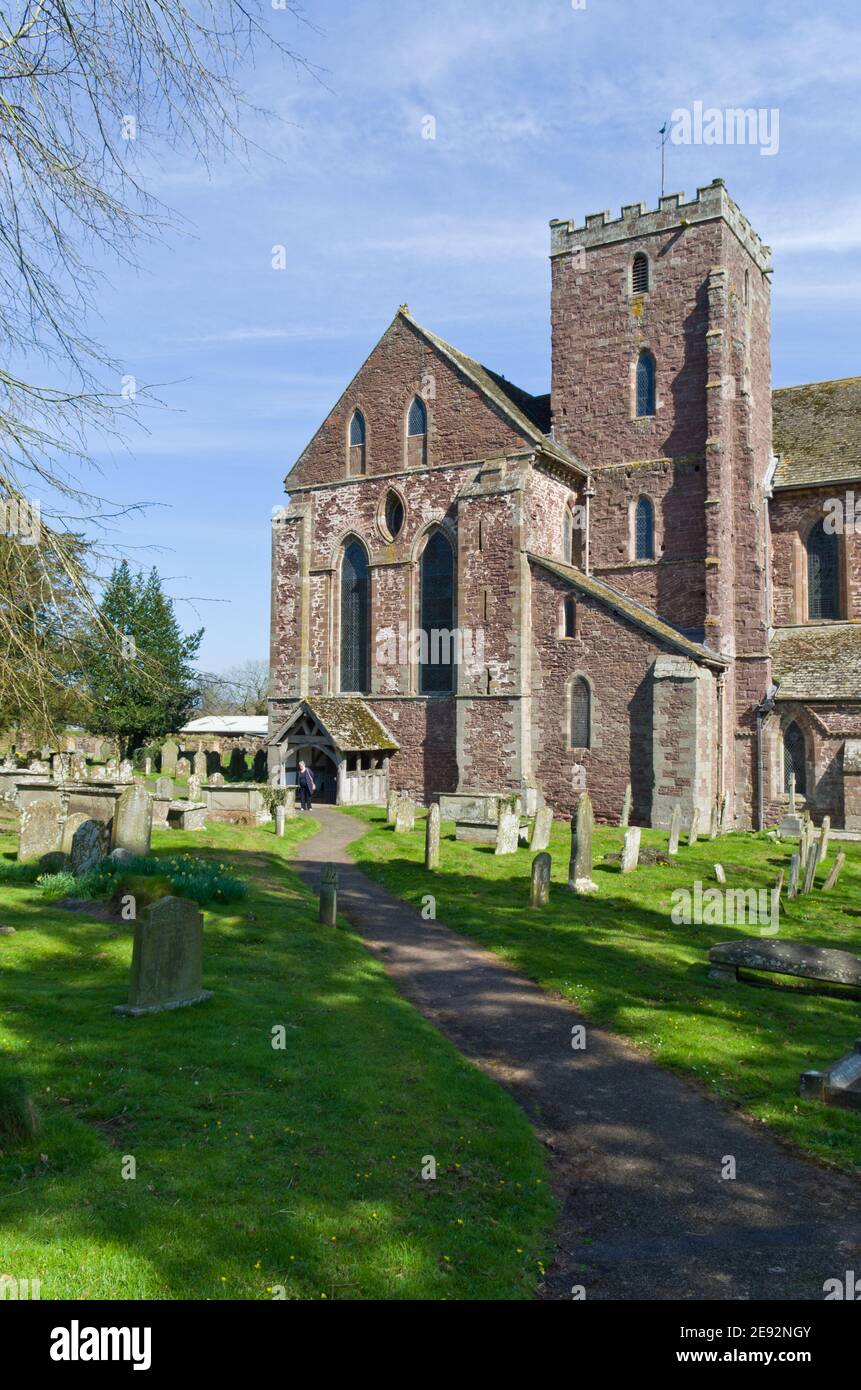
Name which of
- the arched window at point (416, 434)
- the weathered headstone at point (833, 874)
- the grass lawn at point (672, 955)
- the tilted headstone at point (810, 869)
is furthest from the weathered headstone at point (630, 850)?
the arched window at point (416, 434)

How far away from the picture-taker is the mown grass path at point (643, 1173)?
5617 mm

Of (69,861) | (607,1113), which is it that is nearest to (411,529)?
(69,861)

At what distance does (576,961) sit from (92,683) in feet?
27.1

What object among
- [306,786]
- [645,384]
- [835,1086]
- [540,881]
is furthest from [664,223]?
[835,1086]

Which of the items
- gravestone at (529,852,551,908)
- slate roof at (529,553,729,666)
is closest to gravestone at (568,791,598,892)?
gravestone at (529,852,551,908)

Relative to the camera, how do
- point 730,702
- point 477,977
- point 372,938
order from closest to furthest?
point 477,977 → point 372,938 → point 730,702

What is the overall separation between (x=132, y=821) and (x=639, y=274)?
88.3 feet

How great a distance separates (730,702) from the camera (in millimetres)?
30203

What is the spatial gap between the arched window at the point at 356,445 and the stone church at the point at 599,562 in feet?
0.31

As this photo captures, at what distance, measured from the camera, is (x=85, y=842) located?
16.0 metres

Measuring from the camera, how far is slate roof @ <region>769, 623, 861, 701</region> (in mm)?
29125

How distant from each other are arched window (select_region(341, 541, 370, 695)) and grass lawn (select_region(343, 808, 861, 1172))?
11293 millimetres

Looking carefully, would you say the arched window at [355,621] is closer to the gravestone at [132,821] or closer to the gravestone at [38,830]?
the gravestone at [38,830]
